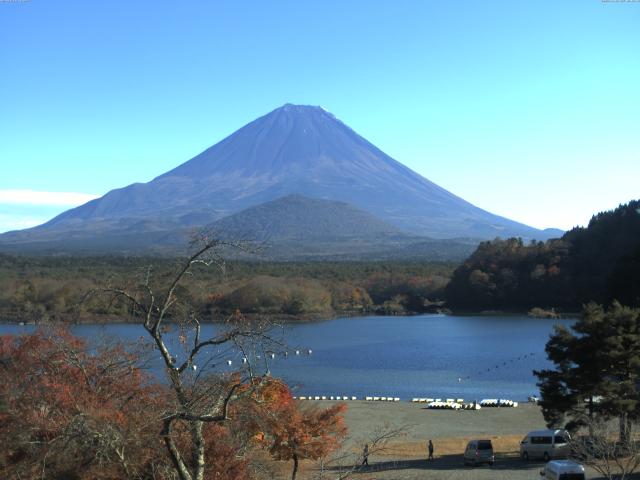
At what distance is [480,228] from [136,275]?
13799 cm

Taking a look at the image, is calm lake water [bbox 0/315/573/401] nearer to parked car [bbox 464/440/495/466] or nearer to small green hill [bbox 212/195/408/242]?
parked car [bbox 464/440/495/466]

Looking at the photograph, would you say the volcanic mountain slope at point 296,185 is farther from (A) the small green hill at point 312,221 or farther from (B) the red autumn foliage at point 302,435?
(B) the red autumn foliage at point 302,435

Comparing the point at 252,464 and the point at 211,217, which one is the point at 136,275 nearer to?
the point at 252,464

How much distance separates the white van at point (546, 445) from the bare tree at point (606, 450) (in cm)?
60

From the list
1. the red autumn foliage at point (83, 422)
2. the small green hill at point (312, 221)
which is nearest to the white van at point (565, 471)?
the red autumn foliage at point (83, 422)

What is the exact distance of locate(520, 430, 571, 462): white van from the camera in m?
11.4

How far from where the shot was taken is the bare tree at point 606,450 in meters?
7.98

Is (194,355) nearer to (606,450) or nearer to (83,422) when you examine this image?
(83,422)

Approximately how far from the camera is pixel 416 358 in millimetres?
30797

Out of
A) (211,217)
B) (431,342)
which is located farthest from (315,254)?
(431,342)

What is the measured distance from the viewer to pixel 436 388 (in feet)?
78.3

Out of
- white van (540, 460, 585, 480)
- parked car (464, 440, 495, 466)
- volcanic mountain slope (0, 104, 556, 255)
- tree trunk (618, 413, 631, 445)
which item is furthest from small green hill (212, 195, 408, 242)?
white van (540, 460, 585, 480)

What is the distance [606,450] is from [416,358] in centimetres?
2326

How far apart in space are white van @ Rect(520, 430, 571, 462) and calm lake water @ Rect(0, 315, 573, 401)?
16.8ft
